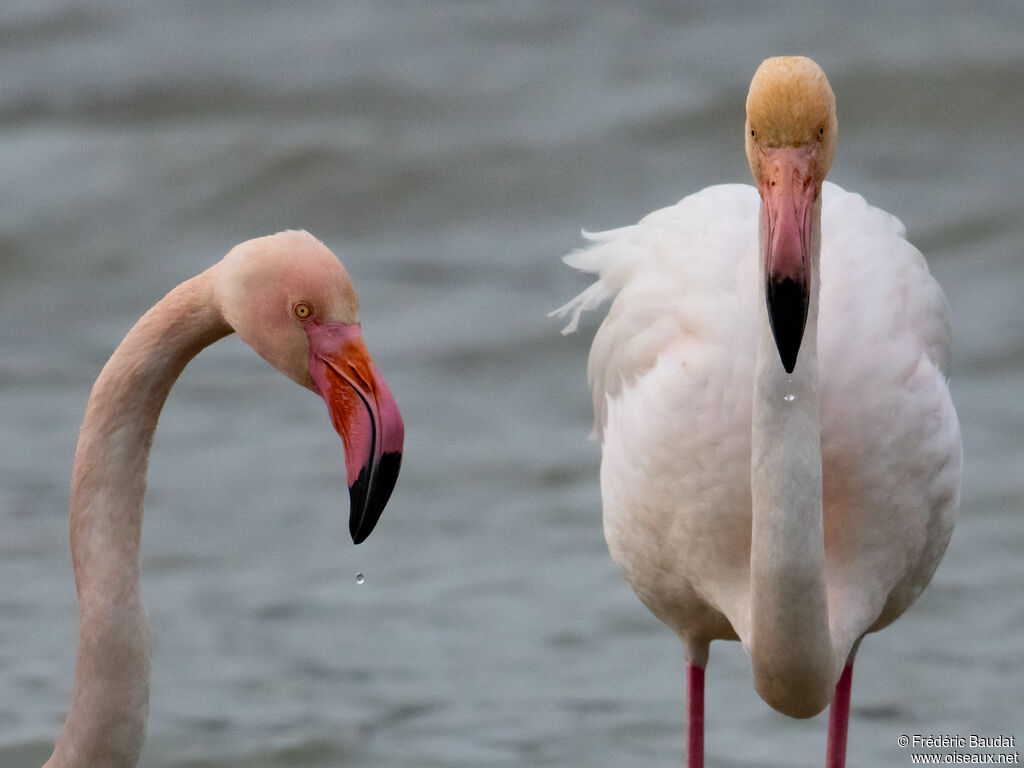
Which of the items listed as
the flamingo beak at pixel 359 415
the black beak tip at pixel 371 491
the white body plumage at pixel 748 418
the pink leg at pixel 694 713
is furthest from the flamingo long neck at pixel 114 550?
the pink leg at pixel 694 713

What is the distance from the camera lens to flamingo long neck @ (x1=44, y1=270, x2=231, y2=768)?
3.29 m

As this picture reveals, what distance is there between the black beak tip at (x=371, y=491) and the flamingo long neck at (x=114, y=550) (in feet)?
1.43

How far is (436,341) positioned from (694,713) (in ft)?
18.2

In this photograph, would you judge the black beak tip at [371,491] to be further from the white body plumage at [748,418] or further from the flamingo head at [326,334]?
the white body plumage at [748,418]

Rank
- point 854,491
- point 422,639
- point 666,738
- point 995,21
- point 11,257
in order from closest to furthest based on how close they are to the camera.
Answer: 1. point 854,491
2. point 666,738
3. point 422,639
4. point 11,257
5. point 995,21

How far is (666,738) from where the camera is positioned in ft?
21.8

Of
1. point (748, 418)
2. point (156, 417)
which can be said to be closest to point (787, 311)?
point (748, 418)

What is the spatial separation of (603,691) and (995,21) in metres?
8.05

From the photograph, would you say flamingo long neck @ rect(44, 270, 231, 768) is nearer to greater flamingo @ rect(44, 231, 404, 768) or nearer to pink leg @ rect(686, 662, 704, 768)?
greater flamingo @ rect(44, 231, 404, 768)

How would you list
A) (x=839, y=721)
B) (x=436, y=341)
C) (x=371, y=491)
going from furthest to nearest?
(x=436, y=341), (x=839, y=721), (x=371, y=491)

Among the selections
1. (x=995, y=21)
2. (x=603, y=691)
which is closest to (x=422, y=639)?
(x=603, y=691)

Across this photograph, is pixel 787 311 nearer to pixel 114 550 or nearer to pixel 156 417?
pixel 156 417

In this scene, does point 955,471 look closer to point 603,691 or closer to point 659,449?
point 659,449

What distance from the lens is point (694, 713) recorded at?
209 inches
